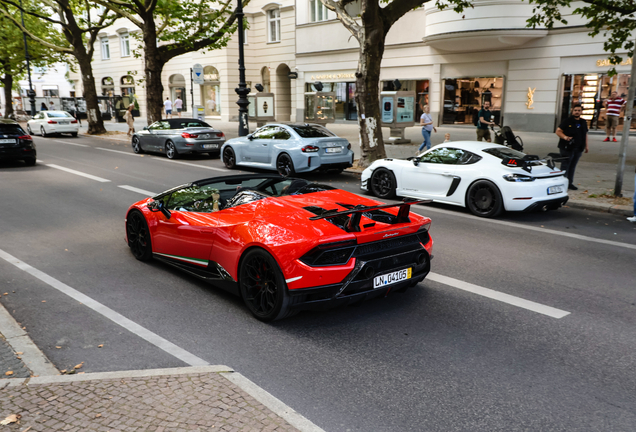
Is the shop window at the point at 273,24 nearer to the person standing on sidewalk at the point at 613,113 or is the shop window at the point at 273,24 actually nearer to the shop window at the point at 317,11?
the shop window at the point at 317,11

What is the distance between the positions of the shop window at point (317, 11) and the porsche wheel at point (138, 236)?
2785 cm

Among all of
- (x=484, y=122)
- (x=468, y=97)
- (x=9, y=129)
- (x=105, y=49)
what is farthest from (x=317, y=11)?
(x=105, y=49)

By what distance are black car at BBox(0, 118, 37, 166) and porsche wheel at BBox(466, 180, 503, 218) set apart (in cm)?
1344

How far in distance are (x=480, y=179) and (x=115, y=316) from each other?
6.84 m

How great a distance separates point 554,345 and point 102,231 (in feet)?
22.4

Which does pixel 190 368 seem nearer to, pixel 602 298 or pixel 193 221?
pixel 193 221

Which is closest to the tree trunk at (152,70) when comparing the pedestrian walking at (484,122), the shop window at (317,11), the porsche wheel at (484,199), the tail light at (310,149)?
the shop window at (317,11)

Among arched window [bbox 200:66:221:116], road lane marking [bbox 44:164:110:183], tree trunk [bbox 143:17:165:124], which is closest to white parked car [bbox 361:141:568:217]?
road lane marking [bbox 44:164:110:183]

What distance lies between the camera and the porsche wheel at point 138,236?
6745mm

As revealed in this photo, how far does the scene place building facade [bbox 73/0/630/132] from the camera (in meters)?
22.9

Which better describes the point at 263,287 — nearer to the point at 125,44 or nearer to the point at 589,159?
the point at 589,159

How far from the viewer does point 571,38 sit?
22734 millimetres

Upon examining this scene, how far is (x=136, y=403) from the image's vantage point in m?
3.46

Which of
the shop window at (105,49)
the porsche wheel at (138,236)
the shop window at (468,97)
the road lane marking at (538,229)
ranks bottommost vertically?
the road lane marking at (538,229)
